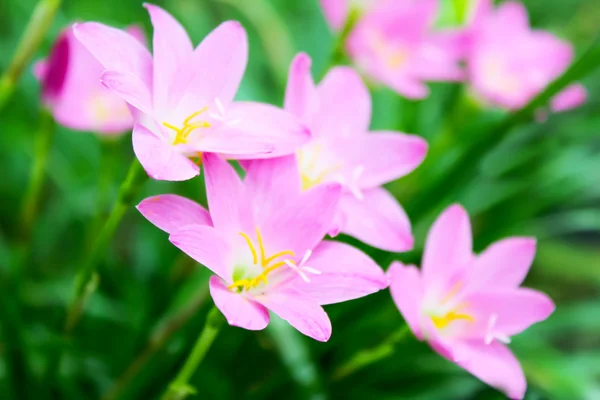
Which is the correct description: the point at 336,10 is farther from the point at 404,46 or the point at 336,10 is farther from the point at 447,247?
the point at 447,247

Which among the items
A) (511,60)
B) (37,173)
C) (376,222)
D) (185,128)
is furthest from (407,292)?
(511,60)

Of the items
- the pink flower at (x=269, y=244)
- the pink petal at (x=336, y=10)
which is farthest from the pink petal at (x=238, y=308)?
the pink petal at (x=336, y=10)

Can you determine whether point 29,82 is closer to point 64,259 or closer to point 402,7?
point 64,259

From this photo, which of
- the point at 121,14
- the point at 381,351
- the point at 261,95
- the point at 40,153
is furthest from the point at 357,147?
the point at 121,14

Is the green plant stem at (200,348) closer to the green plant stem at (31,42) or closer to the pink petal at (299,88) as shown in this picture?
the pink petal at (299,88)

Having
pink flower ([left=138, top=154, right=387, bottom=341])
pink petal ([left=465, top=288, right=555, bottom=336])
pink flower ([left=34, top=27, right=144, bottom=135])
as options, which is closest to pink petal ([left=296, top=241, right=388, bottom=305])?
pink flower ([left=138, top=154, right=387, bottom=341])

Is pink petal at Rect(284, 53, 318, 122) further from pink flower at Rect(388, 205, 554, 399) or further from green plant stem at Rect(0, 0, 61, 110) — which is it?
green plant stem at Rect(0, 0, 61, 110)
